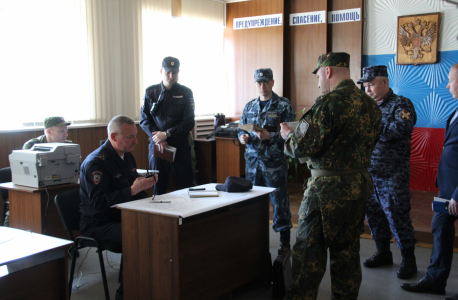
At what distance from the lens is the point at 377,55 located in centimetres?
631

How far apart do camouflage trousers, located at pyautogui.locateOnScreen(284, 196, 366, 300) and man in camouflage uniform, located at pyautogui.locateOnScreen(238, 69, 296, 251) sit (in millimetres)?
1337

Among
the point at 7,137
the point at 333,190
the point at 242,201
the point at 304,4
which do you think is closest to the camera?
the point at 333,190

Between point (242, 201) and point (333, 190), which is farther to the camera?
point (242, 201)

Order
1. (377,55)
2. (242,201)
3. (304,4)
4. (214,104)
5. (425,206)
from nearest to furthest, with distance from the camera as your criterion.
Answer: (242,201), (425,206), (377,55), (304,4), (214,104)

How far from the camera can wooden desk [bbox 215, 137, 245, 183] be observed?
629cm

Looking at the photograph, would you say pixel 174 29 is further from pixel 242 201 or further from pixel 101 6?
pixel 242 201

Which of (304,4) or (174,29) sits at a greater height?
(304,4)

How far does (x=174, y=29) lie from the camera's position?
6.59m

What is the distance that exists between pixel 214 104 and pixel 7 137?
372 cm

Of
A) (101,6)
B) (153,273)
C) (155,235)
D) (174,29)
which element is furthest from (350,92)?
(174,29)

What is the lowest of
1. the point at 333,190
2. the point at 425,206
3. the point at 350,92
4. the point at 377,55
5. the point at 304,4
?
→ the point at 425,206

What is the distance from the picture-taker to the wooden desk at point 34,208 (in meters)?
3.47

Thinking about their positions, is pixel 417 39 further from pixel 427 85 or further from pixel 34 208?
pixel 34 208

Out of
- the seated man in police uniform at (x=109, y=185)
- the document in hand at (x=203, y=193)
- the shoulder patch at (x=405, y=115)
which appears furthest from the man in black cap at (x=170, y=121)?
the shoulder patch at (x=405, y=115)
